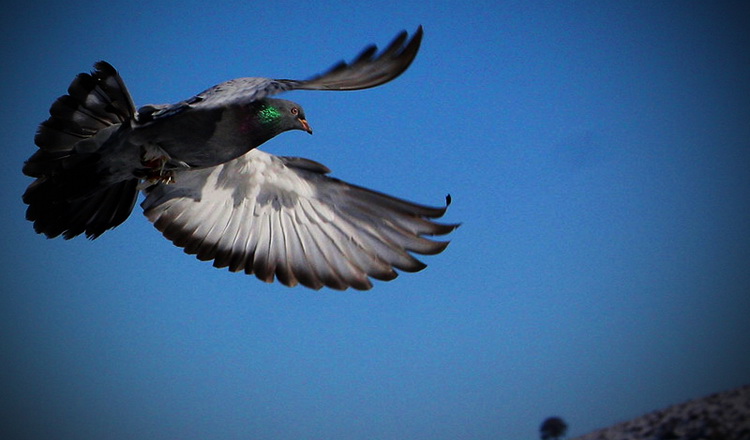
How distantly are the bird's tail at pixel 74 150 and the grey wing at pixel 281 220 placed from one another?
885mm

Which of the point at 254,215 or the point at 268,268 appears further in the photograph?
the point at 254,215

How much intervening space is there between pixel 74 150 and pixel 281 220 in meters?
2.08

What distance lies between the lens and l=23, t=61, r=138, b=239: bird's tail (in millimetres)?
4742

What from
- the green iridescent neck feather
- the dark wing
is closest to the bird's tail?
the green iridescent neck feather

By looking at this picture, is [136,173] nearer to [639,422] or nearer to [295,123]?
[295,123]

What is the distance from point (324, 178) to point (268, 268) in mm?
1051

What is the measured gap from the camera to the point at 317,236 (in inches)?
238

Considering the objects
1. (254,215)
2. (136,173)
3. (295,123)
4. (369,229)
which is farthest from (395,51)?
(254,215)

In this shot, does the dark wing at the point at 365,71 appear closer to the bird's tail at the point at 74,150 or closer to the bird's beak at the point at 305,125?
the bird's beak at the point at 305,125

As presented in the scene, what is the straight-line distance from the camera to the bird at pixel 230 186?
4.54m

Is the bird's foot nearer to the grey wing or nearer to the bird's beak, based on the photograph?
the grey wing

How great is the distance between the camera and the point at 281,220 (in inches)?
247

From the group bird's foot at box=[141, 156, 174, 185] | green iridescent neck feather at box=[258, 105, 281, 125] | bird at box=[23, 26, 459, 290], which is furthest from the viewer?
bird's foot at box=[141, 156, 174, 185]

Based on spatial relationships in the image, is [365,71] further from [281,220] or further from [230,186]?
[230,186]
